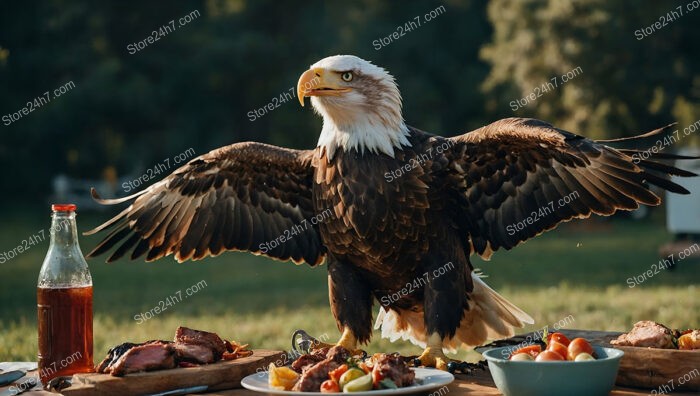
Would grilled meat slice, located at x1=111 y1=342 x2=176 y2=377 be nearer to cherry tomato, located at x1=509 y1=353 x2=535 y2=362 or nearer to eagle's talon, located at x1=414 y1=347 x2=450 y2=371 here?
eagle's talon, located at x1=414 y1=347 x2=450 y2=371

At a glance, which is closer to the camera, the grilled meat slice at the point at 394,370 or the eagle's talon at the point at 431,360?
the grilled meat slice at the point at 394,370

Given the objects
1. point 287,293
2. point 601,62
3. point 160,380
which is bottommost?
point 160,380

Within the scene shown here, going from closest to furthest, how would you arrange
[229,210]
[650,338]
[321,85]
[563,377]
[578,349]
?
[563,377], [578,349], [650,338], [321,85], [229,210]

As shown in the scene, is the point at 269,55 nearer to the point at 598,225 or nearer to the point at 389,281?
the point at 598,225

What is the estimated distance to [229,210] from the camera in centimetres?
492

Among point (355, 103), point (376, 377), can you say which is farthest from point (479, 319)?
point (376, 377)

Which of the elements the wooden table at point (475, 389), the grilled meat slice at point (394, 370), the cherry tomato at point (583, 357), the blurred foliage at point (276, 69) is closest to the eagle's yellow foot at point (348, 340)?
the wooden table at point (475, 389)

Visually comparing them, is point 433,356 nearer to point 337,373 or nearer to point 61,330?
point 337,373

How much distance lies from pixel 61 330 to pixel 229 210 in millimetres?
1583

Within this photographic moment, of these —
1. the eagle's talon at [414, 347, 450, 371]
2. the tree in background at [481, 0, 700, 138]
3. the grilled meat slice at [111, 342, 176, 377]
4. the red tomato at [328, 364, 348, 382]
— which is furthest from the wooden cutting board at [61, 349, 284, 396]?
the tree in background at [481, 0, 700, 138]

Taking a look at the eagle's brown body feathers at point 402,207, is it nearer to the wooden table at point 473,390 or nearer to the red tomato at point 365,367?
the wooden table at point 473,390

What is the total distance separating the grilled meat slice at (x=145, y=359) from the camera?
10.7ft

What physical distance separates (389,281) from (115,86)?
25324 mm

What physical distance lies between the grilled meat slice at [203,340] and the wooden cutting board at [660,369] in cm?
142
